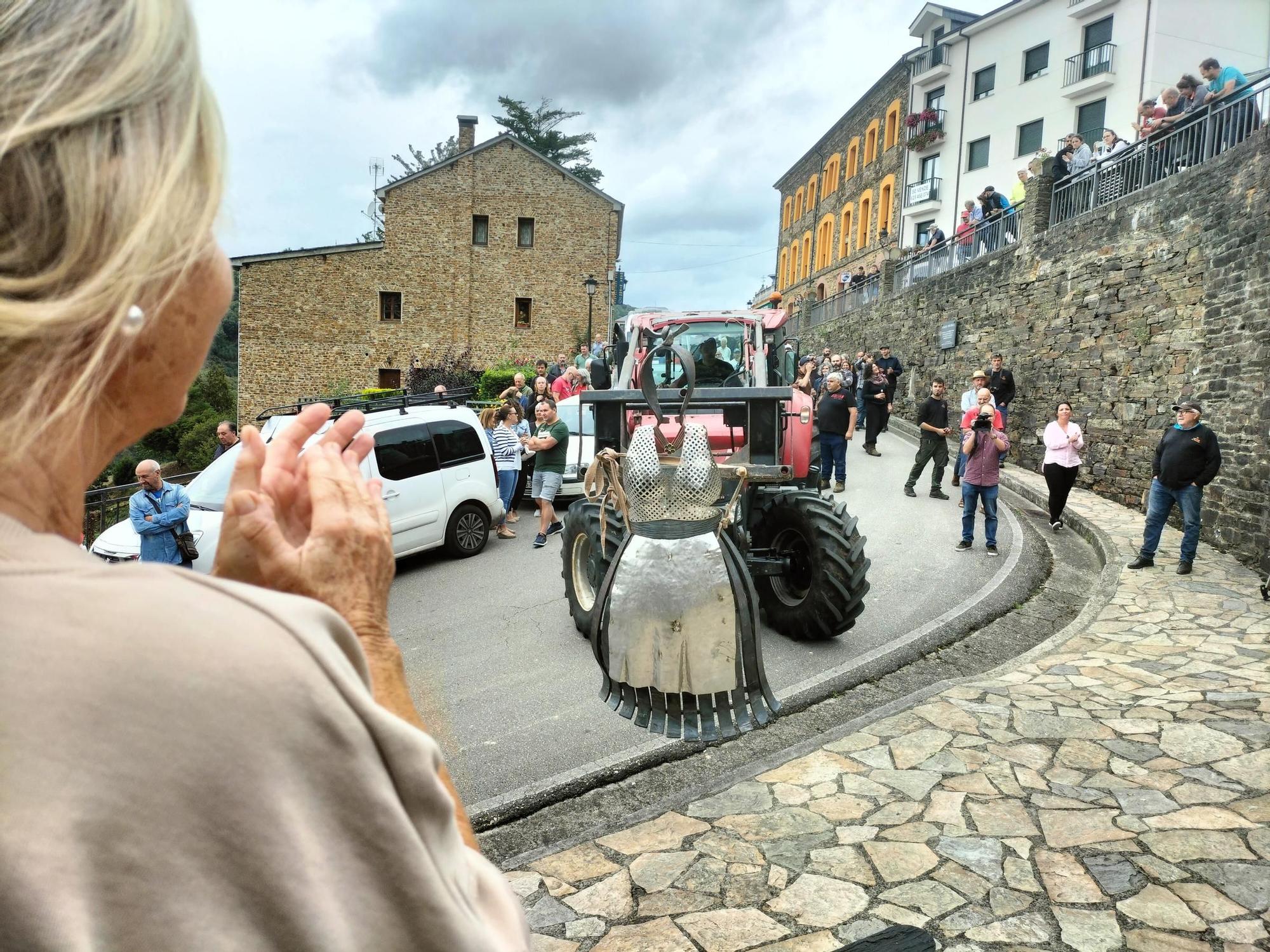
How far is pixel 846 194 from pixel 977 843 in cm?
4130

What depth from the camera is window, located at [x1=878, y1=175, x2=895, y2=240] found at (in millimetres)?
36625

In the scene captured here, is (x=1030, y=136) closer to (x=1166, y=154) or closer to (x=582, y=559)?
(x=1166, y=154)

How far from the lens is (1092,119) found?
29312 mm

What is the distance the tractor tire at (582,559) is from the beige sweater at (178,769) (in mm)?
6101

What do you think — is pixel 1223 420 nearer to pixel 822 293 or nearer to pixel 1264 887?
pixel 1264 887

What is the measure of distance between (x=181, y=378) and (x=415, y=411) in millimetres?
9901

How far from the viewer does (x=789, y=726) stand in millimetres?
5582

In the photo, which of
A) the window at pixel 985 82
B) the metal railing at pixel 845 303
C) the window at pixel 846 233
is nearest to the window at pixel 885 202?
the window at pixel 846 233

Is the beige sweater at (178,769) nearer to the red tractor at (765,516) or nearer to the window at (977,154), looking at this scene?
the red tractor at (765,516)

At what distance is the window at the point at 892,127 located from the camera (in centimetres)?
3659

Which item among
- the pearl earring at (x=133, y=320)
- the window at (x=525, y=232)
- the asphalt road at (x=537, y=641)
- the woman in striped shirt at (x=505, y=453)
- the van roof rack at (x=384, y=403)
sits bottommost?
the asphalt road at (x=537, y=641)

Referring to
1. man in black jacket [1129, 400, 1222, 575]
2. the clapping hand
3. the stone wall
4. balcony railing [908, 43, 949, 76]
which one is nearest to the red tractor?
the clapping hand

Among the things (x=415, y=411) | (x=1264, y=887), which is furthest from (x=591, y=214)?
(x=1264, y=887)

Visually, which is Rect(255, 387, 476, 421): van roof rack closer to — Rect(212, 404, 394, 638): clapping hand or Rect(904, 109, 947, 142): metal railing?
Rect(212, 404, 394, 638): clapping hand
